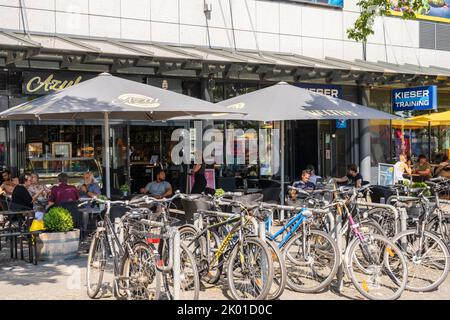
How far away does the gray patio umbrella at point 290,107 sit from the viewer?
33.9 ft

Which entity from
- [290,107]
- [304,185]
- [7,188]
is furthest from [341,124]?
[7,188]

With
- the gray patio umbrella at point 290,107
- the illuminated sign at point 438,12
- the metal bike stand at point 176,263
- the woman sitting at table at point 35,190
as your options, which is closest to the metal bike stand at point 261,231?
the metal bike stand at point 176,263

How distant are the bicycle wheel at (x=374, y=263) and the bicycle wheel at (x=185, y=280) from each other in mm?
1722

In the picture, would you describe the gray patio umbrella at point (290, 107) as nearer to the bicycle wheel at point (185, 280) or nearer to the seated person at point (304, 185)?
the seated person at point (304, 185)

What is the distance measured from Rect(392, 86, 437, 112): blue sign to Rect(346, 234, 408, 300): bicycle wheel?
12.6 m

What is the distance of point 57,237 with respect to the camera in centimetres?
891

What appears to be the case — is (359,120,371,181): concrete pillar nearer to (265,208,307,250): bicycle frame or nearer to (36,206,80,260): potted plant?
(36,206,80,260): potted plant

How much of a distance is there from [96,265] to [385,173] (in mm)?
13511

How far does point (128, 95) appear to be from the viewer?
873 cm

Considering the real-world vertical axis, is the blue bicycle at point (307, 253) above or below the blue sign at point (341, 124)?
below

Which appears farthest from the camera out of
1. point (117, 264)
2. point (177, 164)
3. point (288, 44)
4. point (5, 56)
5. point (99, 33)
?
point (288, 44)
